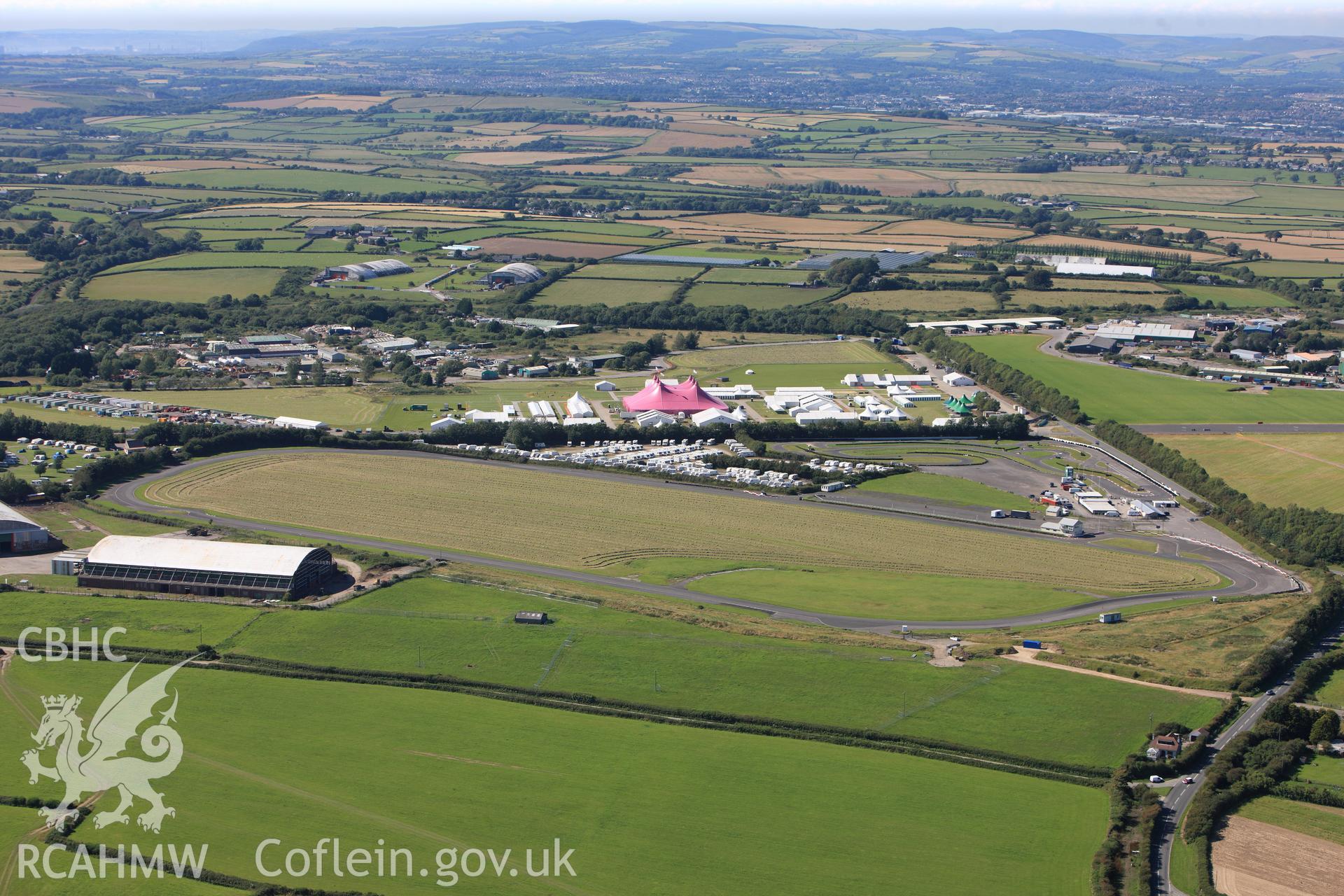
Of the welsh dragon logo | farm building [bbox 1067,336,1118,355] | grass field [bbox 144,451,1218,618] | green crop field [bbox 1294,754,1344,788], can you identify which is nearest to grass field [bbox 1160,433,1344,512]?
grass field [bbox 144,451,1218,618]

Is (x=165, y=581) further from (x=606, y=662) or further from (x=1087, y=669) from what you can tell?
(x=1087, y=669)

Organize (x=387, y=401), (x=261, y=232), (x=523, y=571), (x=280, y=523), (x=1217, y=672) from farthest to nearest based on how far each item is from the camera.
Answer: (x=261, y=232) < (x=387, y=401) < (x=280, y=523) < (x=523, y=571) < (x=1217, y=672)

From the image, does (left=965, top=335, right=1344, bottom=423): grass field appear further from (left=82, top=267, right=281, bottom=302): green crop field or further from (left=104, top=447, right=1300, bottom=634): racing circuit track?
(left=82, top=267, right=281, bottom=302): green crop field

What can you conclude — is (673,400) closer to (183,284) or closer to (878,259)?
(878,259)

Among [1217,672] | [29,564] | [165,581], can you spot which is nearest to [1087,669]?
[1217,672]

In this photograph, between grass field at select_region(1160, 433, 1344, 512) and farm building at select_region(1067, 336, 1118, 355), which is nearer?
grass field at select_region(1160, 433, 1344, 512)

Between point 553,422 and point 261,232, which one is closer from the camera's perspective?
point 553,422
